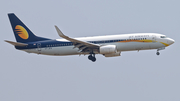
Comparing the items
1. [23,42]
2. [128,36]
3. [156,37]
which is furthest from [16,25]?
[156,37]

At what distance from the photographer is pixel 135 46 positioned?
52.2 meters

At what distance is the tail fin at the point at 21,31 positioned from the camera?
186 feet

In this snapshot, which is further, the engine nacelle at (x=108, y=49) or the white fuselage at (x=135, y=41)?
the white fuselage at (x=135, y=41)

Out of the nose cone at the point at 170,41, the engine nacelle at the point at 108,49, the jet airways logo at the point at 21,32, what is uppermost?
the jet airways logo at the point at 21,32

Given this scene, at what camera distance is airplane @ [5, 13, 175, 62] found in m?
52.2

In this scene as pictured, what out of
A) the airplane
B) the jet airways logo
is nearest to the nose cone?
the airplane

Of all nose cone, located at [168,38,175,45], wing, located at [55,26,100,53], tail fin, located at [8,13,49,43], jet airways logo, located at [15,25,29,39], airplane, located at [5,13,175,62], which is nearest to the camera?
wing, located at [55,26,100,53]

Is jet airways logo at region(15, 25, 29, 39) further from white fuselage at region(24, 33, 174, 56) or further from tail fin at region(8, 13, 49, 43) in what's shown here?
white fuselage at region(24, 33, 174, 56)

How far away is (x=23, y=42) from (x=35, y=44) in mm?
2606

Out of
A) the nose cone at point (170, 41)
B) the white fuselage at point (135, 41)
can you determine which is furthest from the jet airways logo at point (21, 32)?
the nose cone at point (170, 41)

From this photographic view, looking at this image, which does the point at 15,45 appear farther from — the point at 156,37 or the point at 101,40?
the point at 156,37

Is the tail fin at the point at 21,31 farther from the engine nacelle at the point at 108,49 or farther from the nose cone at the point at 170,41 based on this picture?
the nose cone at the point at 170,41

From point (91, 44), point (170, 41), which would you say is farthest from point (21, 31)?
point (170, 41)

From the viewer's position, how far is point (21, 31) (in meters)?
57.4
